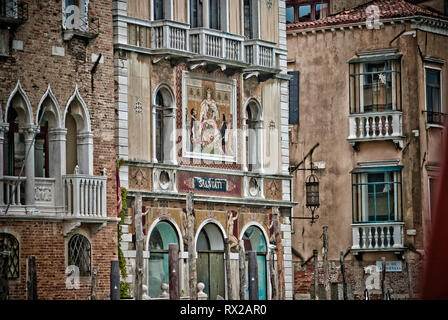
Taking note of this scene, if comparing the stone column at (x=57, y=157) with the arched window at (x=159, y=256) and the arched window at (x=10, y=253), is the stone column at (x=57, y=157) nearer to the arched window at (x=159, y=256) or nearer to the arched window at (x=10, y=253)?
the arched window at (x=10, y=253)

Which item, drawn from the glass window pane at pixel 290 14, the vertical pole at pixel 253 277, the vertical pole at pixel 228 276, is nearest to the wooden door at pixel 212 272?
the vertical pole at pixel 228 276

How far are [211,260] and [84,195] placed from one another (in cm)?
469

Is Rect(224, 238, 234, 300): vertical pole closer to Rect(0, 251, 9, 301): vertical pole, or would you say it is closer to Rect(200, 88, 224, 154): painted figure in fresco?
Rect(200, 88, 224, 154): painted figure in fresco

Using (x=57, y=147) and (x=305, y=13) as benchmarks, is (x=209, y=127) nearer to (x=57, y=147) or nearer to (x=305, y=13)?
(x=57, y=147)

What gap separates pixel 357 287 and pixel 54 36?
1171 centimetres

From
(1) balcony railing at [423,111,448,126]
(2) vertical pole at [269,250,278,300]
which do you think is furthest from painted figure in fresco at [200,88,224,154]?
(1) balcony railing at [423,111,448,126]

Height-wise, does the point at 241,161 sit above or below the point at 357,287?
above

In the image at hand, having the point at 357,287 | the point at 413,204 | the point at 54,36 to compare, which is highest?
the point at 54,36

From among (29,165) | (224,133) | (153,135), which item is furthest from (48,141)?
(224,133)

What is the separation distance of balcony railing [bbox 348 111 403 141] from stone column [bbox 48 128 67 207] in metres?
11.0

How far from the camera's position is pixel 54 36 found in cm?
1897
